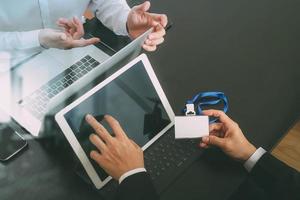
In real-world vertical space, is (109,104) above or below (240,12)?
below

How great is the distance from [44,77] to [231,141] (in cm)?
59

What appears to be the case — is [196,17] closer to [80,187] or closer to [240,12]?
[240,12]

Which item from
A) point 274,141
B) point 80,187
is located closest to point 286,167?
point 274,141

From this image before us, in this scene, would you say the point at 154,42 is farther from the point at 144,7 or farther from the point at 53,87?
the point at 53,87

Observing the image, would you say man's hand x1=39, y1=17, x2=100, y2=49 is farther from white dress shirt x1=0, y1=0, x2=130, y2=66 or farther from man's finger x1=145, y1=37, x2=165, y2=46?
man's finger x1=145, y1=37, x2=165, y2=46

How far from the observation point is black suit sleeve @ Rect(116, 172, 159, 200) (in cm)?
89

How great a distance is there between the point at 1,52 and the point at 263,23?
0.95 meters

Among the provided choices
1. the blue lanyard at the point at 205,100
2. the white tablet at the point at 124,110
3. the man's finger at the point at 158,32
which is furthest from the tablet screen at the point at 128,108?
the man's finger at the point at 158,32

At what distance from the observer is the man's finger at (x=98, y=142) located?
0.92 m

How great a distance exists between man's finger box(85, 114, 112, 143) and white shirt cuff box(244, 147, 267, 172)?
0.40m

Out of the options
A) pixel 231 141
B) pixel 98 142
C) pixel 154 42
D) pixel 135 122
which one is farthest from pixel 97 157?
pixel 154 42

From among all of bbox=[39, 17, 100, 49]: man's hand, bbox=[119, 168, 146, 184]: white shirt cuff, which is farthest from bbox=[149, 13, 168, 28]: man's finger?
bbox=[119, 168, 146, 184]: white shirt cuff

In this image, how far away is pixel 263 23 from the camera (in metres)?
1.41

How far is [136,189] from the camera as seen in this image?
894 mm
